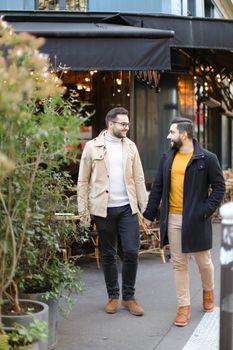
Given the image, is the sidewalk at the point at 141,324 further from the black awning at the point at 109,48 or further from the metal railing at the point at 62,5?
the metal railing at the point at 62,5

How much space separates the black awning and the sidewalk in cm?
267

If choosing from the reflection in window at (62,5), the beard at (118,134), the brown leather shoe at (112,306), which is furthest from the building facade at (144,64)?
the brown leather shoe at (112,306)

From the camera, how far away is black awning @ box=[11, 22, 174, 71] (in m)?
7.06

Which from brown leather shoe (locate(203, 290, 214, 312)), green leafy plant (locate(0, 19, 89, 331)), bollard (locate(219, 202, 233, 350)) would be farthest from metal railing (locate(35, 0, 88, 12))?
bollard (locate(219, 202, 233, 350))

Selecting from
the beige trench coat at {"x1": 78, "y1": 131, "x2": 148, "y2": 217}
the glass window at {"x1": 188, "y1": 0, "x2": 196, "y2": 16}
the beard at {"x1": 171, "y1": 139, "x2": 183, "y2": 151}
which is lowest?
Answer: the beige trench coat at {"x1": 78, "y1": 131, "x2": 148, "y2": 217}

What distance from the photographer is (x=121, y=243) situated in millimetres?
5473

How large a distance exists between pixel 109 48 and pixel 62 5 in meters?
3.03

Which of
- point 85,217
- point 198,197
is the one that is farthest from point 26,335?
point 198,197

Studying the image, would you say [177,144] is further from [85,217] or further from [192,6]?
[192,6]

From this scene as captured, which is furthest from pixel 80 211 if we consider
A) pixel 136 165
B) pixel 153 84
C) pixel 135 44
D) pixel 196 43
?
pixel 153 84

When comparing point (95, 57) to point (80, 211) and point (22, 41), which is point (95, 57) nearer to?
point (80, 211)

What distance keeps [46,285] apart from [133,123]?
5.62m

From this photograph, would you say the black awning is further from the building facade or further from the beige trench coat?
the beige trench coat

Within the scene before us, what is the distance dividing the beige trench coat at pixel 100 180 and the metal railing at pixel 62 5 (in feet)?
16.0
